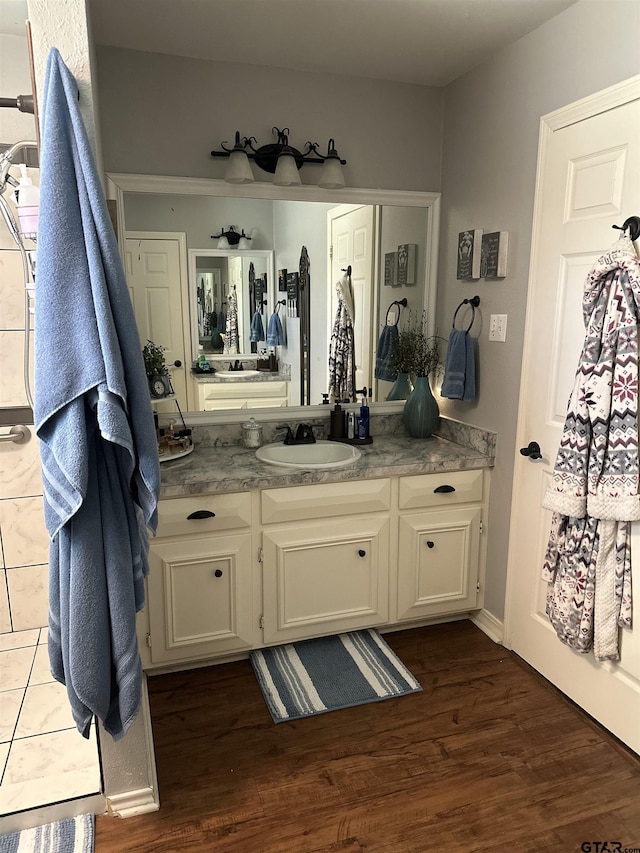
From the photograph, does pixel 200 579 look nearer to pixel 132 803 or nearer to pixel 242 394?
pixel 132 803

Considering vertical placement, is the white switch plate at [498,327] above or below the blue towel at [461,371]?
above

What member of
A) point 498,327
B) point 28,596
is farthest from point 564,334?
point 28,596

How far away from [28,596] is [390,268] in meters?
2.20

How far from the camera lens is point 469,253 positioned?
265 centimetres

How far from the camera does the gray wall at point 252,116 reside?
7.91 feet

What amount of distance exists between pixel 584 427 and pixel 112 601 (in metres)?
1.52

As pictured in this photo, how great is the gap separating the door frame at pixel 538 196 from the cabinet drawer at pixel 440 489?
7.5 inches

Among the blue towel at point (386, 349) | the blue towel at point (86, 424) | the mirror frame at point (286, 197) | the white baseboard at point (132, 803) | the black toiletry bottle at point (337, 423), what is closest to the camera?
the blue towel at point (86, 424)

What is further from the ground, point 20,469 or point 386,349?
point 386,349

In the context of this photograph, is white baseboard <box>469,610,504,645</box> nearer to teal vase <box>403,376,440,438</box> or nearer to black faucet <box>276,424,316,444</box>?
teal vase <box>403,376,440,438</box>

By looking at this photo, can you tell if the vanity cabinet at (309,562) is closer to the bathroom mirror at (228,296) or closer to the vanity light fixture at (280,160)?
the bathroom mirror at (228,296)

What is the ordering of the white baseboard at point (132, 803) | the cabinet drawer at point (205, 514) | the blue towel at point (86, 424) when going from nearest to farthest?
1. the blue towel at point (86, 424)
2. the white baseboard at point (132, 803)
3. the cabinet drawer at point (205, 514)

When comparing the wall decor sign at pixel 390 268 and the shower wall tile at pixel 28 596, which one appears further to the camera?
the wall decor sign at pixel 390 268

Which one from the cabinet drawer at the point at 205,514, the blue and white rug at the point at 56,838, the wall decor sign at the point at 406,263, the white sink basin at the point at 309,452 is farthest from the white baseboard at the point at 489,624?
the blue and white rug at the point at 56,838
